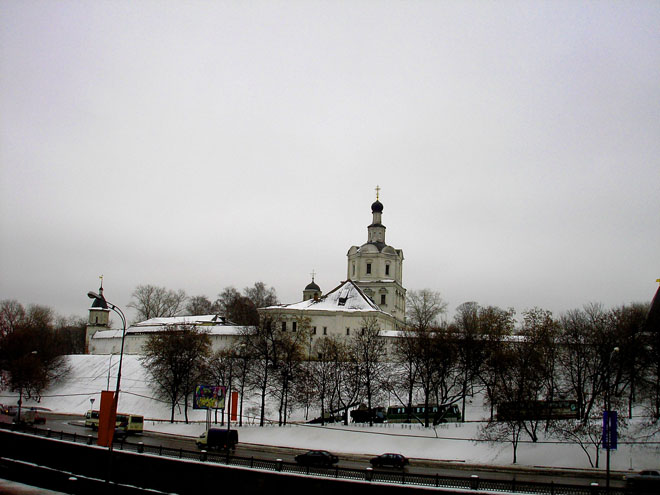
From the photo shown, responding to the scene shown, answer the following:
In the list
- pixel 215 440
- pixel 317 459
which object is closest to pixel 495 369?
pixel 317 459

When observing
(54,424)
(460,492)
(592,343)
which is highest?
(592,343)

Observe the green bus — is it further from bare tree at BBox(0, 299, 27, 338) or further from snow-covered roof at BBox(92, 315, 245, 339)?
bare tree at BBox(0, 299, 27, 338)

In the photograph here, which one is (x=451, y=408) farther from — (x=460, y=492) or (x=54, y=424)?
(x=54, y=424)

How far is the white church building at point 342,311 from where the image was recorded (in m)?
85.0

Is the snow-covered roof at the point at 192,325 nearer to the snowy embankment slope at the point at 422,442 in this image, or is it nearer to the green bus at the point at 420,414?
the snowy embankment slope at the point at 422,442

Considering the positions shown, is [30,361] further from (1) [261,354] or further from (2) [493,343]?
(2) [493,343]

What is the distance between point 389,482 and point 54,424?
42.6m

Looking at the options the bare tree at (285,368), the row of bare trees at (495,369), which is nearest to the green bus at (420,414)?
the row of bare trees at (495,369)

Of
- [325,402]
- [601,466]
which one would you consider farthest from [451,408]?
[601,466]

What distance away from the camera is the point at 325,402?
2249 inches

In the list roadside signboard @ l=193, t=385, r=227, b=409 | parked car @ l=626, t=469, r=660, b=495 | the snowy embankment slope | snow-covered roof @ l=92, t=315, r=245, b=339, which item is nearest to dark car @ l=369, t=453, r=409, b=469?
the snowy embankment slope

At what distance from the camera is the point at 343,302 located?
8712cm

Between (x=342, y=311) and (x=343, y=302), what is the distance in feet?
8.16

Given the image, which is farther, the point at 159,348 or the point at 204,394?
the point at 159,348
